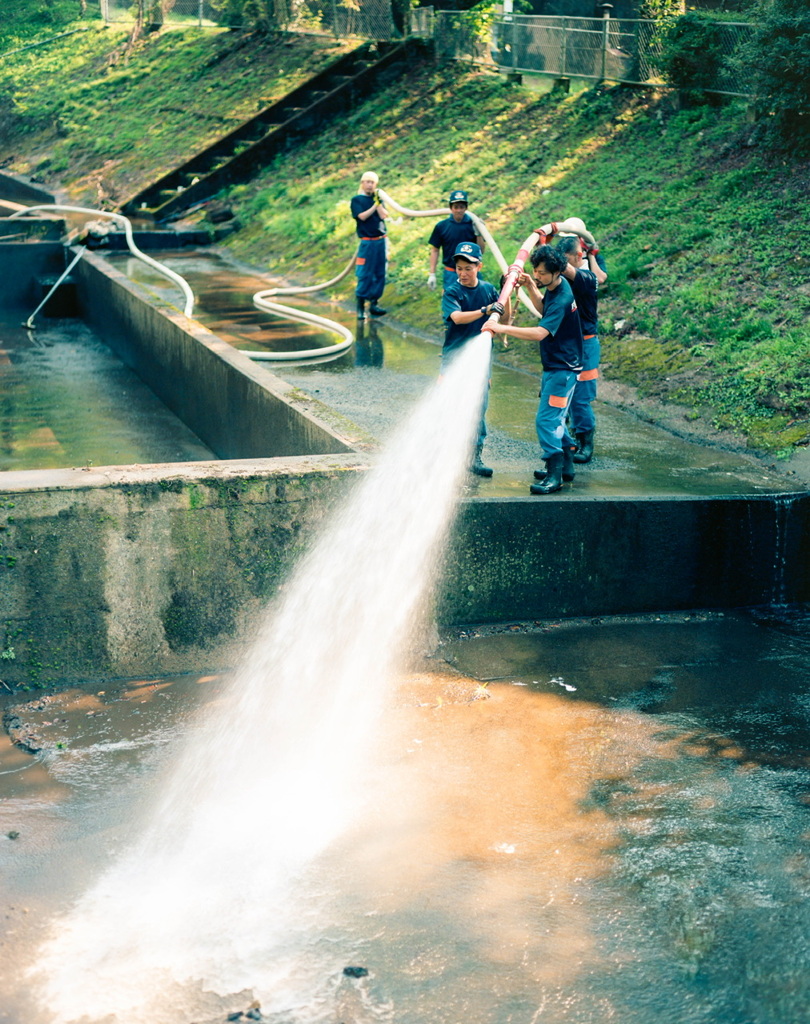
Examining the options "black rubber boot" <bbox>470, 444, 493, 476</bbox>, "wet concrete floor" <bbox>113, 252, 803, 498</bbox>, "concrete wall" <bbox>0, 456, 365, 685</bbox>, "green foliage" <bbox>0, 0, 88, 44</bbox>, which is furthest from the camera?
"green foliage" <bbox>0, 0, 88, 44</bbox>

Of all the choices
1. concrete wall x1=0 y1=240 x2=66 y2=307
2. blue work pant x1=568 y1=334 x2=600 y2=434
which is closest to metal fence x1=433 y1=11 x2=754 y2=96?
blue work pant x1=568 y1=334 x2=600 y2=434

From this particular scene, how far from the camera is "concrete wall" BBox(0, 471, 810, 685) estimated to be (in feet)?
22.8

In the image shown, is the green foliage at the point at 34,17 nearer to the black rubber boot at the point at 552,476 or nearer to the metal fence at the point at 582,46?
the metal fence at the point at 582,46

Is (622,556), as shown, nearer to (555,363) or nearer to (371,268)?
(555,363)

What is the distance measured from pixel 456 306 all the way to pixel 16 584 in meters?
3.68

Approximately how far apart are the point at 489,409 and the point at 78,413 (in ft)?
19.8

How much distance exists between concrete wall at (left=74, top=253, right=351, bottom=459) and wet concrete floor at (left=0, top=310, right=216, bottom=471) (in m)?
0.26

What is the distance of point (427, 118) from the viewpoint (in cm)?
2414

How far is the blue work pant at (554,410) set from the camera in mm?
8117

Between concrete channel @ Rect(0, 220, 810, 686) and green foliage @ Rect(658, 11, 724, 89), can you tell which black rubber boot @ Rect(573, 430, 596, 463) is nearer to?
concrete channel @ Rect(0, 220, 810, 686)

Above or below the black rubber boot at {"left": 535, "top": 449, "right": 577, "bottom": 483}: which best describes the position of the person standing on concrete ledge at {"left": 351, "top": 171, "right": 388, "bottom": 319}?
above

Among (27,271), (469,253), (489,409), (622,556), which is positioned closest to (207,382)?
(489,409)

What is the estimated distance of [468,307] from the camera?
8344 millimetres

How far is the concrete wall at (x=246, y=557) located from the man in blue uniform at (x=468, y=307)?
84 cm
